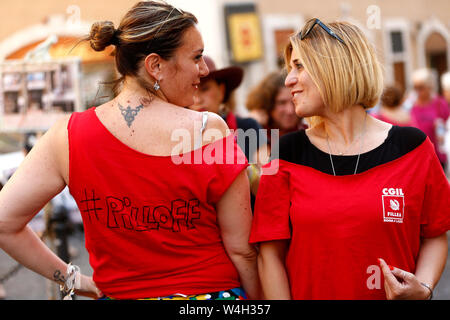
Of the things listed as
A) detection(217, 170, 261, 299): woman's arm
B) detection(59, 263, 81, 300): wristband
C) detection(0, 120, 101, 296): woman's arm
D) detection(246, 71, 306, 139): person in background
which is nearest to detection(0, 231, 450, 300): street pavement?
detection(246, 71, 306, 139): person in background

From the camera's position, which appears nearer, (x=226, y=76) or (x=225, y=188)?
(x=225, y=188)

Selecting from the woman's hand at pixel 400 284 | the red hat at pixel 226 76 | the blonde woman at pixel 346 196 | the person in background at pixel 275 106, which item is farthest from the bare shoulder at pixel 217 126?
the person in background at pixel 275 106

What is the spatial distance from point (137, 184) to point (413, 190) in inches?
35.1

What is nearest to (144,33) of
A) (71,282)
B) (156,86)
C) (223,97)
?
(156,86)

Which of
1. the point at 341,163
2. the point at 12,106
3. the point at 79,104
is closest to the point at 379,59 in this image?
the point at 341,163

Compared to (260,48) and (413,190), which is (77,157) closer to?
(413,190)

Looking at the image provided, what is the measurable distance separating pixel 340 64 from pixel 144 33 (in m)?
0.67

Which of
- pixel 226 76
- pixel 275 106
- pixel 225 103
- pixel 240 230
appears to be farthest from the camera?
pixel 275 106

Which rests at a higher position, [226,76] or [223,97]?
[226,76]

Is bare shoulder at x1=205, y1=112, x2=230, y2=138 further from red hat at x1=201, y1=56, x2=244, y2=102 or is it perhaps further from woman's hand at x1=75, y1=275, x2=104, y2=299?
red hat at x1=201, y1=56, x2=244, y2=102

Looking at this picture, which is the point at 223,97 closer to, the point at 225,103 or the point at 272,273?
the point at 225,103

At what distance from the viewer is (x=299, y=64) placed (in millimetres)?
1829

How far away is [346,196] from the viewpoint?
1.69 m

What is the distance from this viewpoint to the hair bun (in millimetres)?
1616
